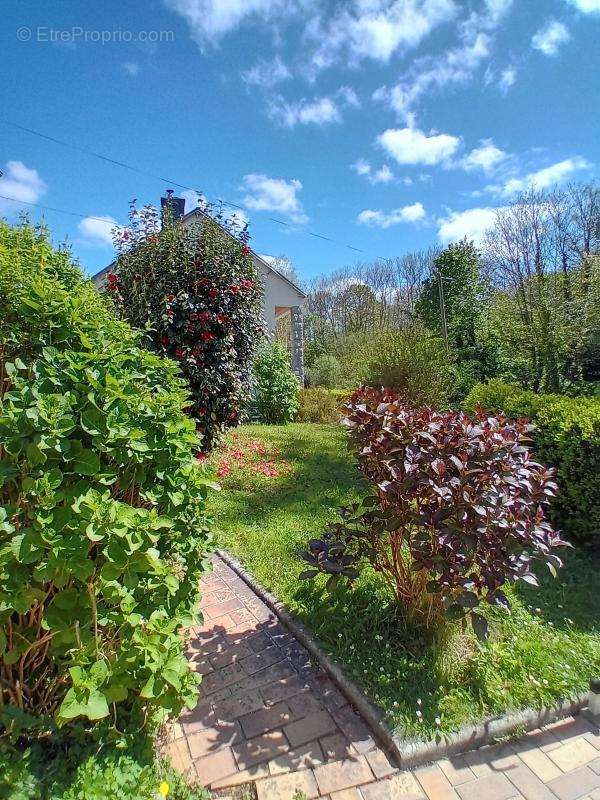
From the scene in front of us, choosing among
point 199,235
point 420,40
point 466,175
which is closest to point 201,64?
point 199,235

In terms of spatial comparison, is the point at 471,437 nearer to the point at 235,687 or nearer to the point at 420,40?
the point at 235,687

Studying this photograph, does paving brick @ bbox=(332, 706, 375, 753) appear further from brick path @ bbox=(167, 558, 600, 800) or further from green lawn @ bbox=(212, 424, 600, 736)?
green lawn @ bbox=(212, 424, 600, 736)

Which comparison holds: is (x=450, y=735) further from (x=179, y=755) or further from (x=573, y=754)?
(x=179, y=755)

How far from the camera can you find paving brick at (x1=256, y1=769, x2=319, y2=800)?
151 cm

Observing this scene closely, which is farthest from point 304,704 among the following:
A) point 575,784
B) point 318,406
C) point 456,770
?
point 318,406

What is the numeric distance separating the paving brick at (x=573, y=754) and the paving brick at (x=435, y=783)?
0.52 meters

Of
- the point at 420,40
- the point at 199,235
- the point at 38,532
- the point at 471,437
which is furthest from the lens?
the point at 420,40

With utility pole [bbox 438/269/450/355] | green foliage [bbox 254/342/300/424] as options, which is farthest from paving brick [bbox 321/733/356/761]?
utility pole [bbox 438/269/450/355]

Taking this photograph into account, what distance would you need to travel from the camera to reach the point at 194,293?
487cm

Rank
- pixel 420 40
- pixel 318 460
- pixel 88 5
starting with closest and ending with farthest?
pixel 88 5, pixel 420 40, pixel 318 460

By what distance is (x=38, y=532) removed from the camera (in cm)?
119

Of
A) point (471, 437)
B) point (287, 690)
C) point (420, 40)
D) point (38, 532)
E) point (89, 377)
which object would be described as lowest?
point (287, 690)

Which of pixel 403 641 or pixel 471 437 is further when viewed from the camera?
pixel 403 641

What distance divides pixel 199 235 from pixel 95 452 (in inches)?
174
